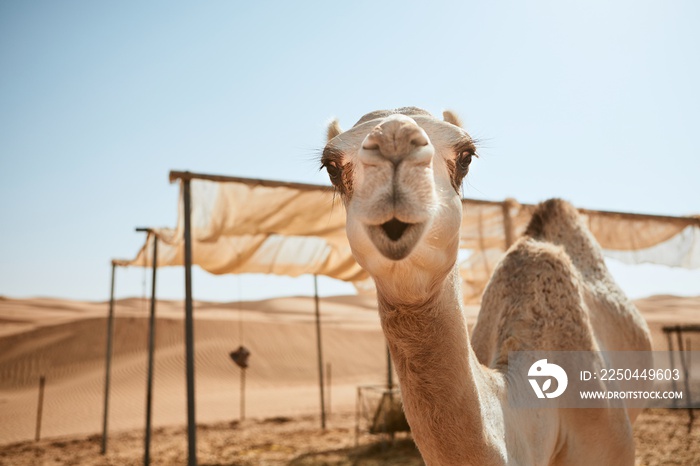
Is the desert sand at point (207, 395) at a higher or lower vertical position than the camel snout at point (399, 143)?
lower

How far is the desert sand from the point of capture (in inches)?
369

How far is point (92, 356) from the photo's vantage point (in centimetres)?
2998

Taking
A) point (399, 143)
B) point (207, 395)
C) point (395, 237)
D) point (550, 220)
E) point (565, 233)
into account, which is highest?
point (550, 220)

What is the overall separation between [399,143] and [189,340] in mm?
4176

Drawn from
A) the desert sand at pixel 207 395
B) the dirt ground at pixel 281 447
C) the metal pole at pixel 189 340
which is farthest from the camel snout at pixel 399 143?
the dirt ground at pixel 281 447

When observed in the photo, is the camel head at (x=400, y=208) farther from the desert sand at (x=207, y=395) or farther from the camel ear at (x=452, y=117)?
the desert sand at (x=207, y=395)

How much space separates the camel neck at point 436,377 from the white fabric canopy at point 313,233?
3.36 m

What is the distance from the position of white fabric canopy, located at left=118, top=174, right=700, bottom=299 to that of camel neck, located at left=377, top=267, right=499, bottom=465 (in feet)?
11.0

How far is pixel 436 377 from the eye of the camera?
1666 millimetres

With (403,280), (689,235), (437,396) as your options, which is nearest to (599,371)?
(437,396)

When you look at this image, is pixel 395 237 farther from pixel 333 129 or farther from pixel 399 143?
pixel 333 129

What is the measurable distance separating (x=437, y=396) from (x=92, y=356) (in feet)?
107

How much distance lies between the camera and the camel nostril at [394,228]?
1337mm

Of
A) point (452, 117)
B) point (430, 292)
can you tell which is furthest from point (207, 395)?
point (430, 292)
